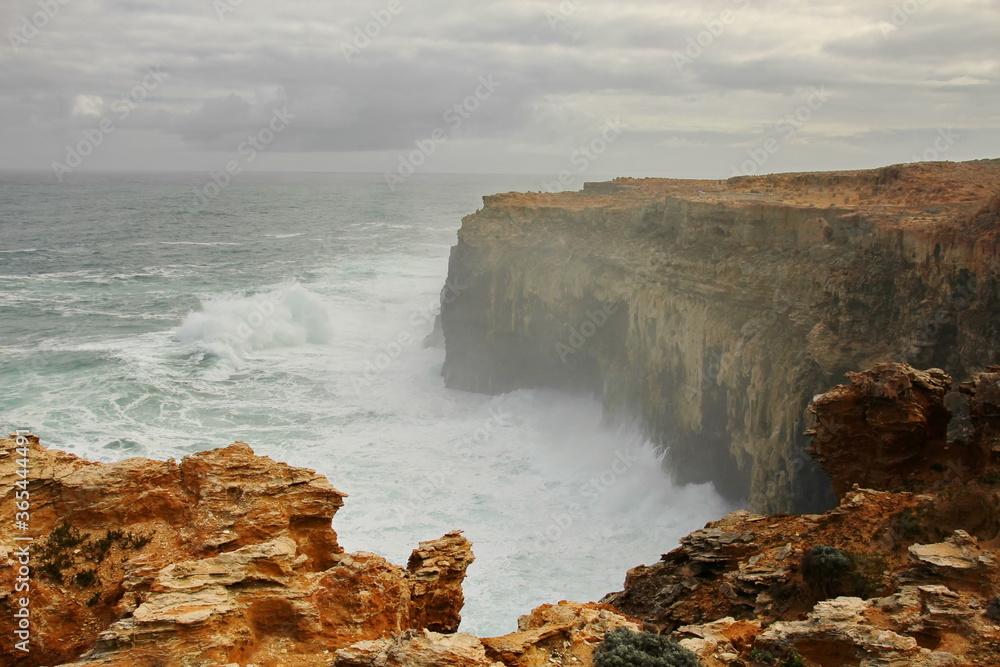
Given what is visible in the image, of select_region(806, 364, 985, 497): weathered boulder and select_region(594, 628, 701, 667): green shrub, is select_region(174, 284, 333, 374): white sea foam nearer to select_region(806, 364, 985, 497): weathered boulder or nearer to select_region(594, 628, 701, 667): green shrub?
select_region(806, 364, 985, 497): weathered boulder

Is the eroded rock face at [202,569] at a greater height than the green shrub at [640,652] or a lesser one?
greater

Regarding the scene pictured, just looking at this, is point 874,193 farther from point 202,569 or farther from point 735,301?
point 202,569

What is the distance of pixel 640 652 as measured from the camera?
9828 mm

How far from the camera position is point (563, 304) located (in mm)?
35875

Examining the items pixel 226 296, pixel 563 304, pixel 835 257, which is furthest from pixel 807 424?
pixel 226 296

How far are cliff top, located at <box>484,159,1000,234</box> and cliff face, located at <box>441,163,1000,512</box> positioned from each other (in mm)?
155

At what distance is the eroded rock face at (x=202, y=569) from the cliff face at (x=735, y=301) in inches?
517

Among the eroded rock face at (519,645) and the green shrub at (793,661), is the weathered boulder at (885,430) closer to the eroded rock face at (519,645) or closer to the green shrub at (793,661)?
the eroded rock face at (519,645)

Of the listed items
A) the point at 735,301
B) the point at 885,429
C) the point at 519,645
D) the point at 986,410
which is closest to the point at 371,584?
the point at 519,645

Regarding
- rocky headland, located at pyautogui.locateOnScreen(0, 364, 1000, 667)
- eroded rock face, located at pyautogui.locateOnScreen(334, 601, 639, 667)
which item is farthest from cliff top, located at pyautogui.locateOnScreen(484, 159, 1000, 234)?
eroded rock face, located at pyautogui.locateOnScreen(334, 601, 639, 667)

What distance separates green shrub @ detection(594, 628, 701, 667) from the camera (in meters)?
9.76

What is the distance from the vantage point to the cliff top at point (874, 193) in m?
23.9

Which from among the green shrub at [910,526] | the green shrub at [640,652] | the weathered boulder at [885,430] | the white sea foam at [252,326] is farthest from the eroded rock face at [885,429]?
the white sea foam at [252,326]

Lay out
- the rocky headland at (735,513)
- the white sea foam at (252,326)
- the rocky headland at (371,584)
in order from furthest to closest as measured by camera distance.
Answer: the white sea foam at (252,326), the rocky headland at (735,513), the rocky headland at (371,584)
